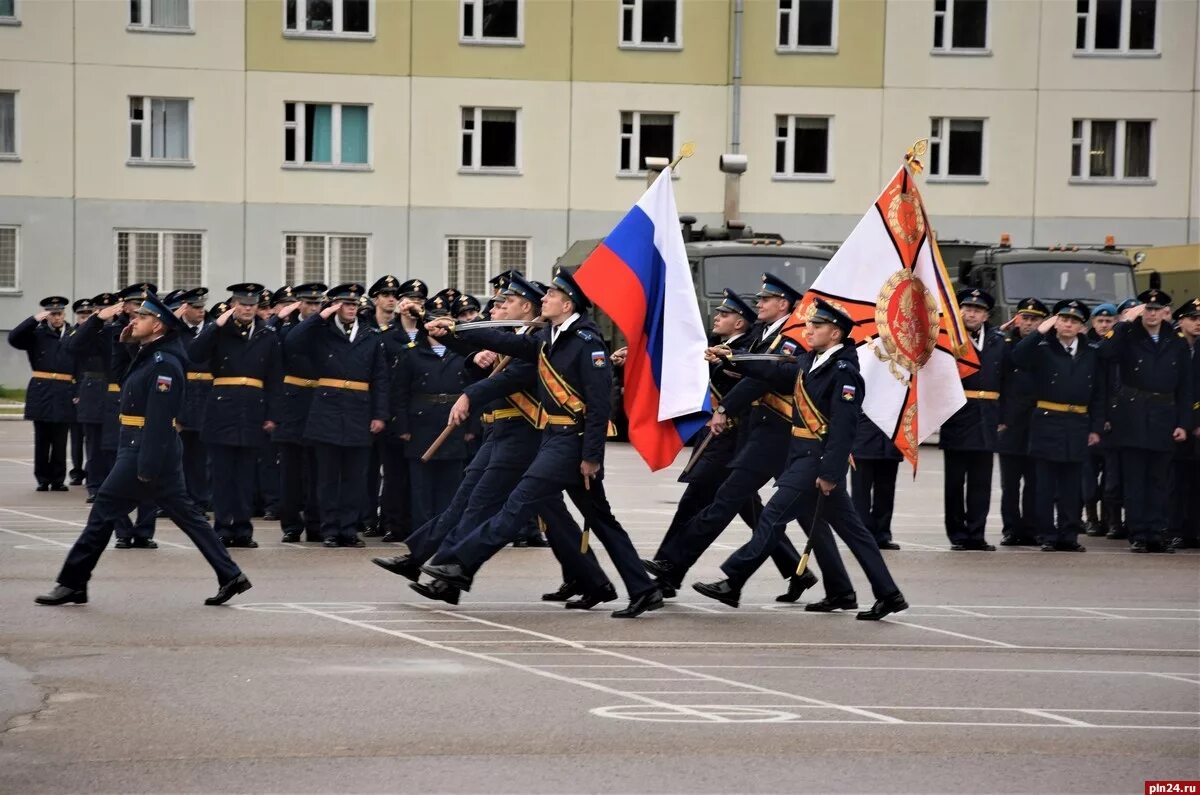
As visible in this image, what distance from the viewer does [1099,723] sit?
8523 mm

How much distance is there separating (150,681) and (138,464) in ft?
8.60

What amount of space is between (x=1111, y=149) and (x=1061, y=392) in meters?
28.3

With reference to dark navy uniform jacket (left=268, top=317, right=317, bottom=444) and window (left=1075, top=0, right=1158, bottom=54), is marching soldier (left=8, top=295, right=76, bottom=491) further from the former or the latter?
window (left=1075, top=0, right=1158, bottom=54)

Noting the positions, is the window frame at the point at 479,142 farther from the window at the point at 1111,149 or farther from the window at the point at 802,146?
the window at the point at 1111,149

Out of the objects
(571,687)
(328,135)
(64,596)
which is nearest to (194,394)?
(64,596)

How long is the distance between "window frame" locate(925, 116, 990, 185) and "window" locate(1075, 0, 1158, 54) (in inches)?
110

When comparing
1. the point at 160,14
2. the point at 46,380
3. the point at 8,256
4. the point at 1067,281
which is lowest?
the point at 46,380

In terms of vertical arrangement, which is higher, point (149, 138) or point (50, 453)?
point (149, 138)

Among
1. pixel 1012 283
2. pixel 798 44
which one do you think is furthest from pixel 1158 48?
pixel 1012 283

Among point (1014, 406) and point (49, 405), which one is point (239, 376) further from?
point (1014, 406)

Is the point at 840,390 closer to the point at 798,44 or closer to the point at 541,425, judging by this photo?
the point at 541,425

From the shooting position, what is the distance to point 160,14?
4050 cm

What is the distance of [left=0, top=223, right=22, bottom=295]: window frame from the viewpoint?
4028 centimetres

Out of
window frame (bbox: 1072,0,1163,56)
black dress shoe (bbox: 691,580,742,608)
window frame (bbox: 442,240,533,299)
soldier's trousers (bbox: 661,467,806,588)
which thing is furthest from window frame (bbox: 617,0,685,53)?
black dress shoe (bbox: 691,580,742,608)
